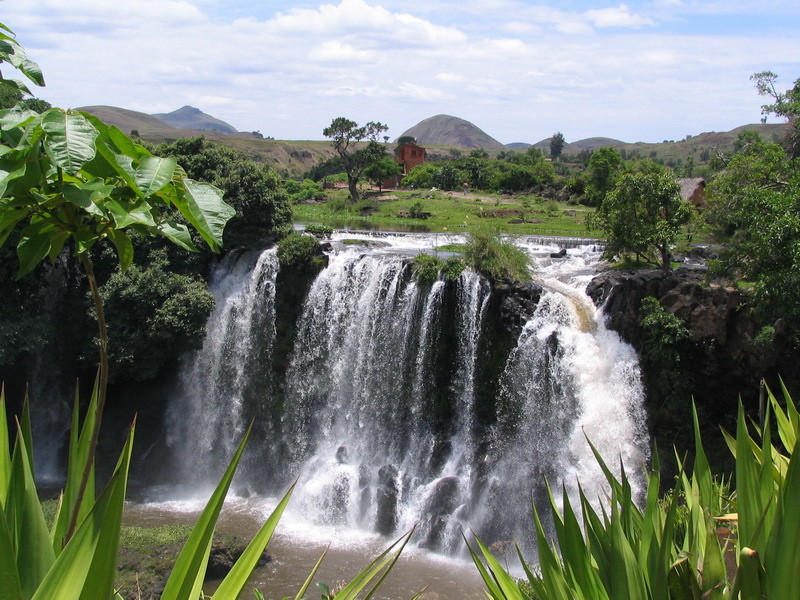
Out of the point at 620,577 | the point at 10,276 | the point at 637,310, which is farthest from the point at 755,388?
the point at 10,276

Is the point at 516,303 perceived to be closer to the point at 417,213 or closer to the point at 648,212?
the point at 648,212

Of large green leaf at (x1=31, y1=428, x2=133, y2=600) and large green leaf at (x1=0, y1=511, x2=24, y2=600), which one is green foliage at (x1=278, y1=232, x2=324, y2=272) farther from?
large green leaf at (x1=0, y1=511, x2=24, y2=600)

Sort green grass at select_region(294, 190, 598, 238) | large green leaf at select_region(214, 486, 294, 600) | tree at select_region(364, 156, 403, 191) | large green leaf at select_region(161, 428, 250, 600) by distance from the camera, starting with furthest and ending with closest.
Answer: tree at select_region(364, 156, 403, 191) → green grass at select_region(294, 190, 598, 238) → large green leaf at select_region(214, 486, 294, 600) → large green leaf at select_region(161, 428, 250, 600)

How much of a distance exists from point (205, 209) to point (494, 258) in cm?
1386

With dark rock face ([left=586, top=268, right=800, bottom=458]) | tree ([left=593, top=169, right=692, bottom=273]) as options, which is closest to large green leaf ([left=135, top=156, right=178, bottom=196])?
dark rock face ([left=586, top=268, right=800, bottom=458])

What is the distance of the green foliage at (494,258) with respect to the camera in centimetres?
1546

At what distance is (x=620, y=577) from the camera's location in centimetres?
280

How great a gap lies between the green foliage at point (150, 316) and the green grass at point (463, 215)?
452 inches

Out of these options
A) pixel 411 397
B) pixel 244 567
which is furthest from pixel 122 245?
pixel 411 397

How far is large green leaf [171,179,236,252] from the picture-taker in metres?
2.02

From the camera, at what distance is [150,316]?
55.9 feet

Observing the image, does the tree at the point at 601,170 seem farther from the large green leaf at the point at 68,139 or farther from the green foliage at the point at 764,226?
the large green leaf at the point at 68,139

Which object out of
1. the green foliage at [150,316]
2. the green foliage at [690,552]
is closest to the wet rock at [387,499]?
the green foliage at [150,316]

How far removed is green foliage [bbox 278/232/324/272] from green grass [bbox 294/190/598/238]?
8.48m
